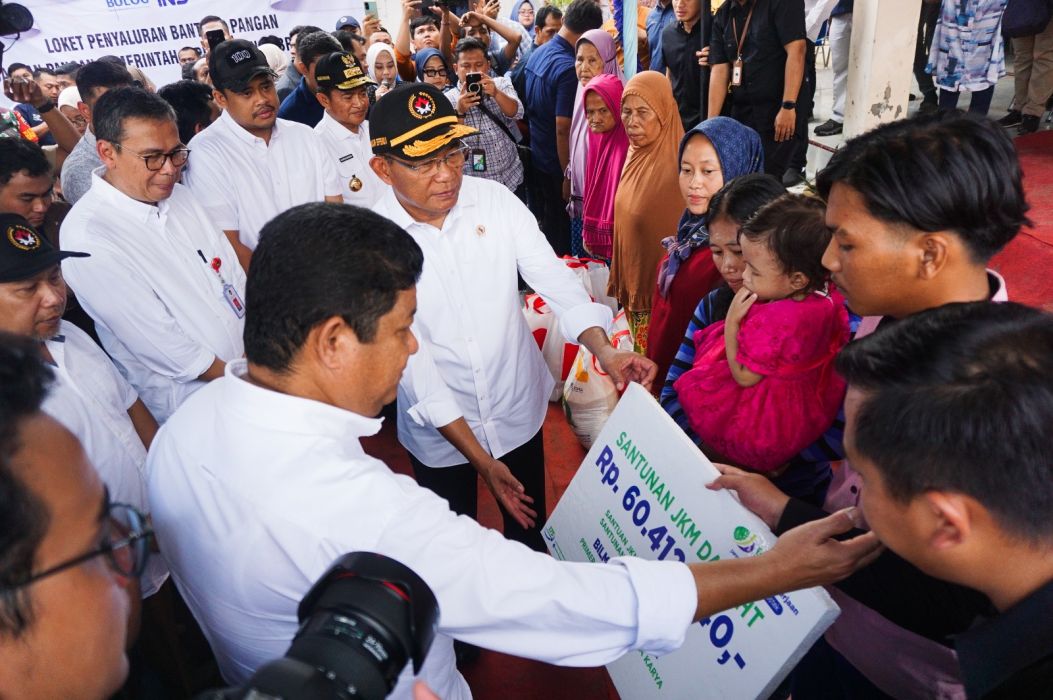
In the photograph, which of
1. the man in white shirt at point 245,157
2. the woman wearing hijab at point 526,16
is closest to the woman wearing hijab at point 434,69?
the man in white shirt at point 245,157

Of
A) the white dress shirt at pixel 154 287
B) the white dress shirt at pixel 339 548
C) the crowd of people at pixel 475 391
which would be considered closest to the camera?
the crowd of people at pixel 475 391

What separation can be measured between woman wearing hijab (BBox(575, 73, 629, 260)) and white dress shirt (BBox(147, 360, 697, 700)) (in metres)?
2.75

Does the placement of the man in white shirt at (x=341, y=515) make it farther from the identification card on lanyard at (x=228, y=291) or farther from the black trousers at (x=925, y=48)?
the black trousers at (x=925, y=48)

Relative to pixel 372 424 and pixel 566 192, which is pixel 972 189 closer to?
pixel 372 424

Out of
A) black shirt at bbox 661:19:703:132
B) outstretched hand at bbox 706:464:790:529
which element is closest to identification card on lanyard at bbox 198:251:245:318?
outstretched hand at bbox 706:464:790:529

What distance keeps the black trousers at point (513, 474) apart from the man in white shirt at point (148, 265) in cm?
86

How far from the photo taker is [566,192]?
477 cm

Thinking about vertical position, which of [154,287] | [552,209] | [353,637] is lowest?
[552,209]

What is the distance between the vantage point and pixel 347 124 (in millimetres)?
3797

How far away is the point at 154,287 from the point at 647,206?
2008 mm

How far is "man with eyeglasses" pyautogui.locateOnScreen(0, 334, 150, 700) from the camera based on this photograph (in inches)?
26.2

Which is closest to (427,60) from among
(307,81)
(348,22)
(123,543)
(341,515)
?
(307,81)

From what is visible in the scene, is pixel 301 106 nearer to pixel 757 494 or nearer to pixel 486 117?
pixel 486 117

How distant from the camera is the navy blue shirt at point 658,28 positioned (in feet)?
18.9
